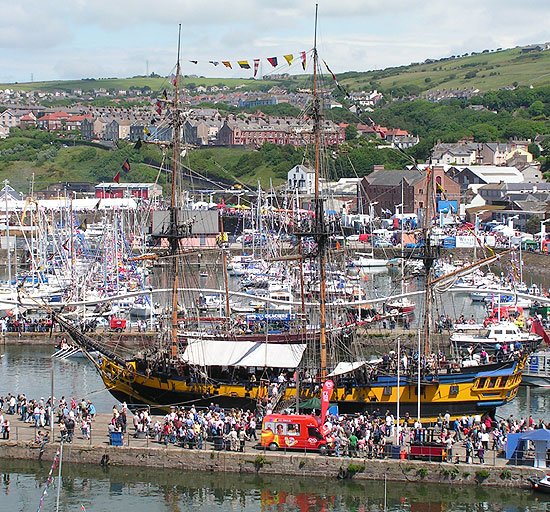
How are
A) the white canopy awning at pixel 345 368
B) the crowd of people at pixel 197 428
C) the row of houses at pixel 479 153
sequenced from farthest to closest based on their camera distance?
the row of houses at pixel 479 153 → the white canopy awning at pixel 345 368 → the crowd of people at pixel 197 428

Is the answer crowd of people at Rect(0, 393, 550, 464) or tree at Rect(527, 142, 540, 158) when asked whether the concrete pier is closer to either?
crowd of people at Rect(0, 393, 550, 464)

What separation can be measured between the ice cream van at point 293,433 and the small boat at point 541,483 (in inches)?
256

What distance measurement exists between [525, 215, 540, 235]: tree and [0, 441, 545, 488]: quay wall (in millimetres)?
77110

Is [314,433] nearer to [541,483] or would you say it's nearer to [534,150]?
[541,483]

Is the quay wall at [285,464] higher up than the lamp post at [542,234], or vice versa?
the lamp post at [542,234]

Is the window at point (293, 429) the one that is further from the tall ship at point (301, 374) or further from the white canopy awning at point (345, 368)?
the white canopy awning at point (345, 368)

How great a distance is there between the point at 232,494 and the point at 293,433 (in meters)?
2.75

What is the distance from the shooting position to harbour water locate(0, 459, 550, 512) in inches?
1236

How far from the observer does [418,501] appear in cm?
3183

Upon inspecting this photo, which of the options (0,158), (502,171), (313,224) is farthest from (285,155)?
(313,224)

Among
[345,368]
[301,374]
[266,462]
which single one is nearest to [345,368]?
[345,368]

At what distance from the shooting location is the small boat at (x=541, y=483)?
30938 millimetres

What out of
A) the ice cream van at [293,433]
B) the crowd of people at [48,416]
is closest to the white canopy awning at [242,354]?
the crowd of people at [48,416]

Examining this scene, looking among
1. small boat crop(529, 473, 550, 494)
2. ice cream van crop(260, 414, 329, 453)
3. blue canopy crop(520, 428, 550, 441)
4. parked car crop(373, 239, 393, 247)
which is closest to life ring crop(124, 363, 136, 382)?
ice cream van crop(260, 414, 329, 453)
